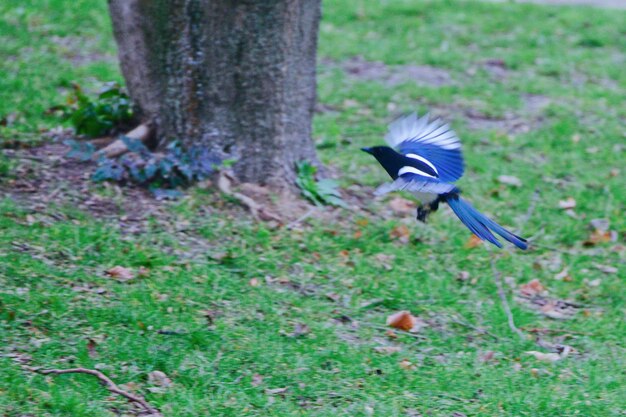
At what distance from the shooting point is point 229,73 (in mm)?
5652

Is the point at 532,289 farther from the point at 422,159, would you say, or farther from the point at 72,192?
the point at 72,192

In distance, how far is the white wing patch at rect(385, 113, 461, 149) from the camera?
16.2 feet

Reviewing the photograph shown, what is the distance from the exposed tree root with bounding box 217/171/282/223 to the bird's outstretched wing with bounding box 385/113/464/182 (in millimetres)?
1102

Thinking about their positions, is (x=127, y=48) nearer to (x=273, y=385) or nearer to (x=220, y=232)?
(x=220, y=232)

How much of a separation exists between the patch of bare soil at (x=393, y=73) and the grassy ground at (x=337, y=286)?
0.34 m

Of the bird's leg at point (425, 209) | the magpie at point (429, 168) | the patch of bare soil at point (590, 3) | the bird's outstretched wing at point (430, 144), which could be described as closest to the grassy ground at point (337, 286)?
the bird's leg at point (425, 209)

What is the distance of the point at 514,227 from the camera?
6156mm

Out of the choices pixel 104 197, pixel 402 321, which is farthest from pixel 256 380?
pixel 104 197

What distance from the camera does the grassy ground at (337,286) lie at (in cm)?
418

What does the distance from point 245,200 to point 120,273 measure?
1.10m

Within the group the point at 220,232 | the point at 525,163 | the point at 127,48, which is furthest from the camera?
the point at 525,163

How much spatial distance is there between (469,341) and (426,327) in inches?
9.8

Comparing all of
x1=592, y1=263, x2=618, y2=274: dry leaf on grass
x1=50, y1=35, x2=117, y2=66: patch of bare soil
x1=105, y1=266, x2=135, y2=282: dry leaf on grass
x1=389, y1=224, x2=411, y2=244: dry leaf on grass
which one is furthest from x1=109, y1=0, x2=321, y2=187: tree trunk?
x1=50, y1=35, x2=117, y2=66: patch of bare soil

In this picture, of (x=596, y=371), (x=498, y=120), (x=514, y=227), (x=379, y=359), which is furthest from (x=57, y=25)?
(x=596, y=371)
